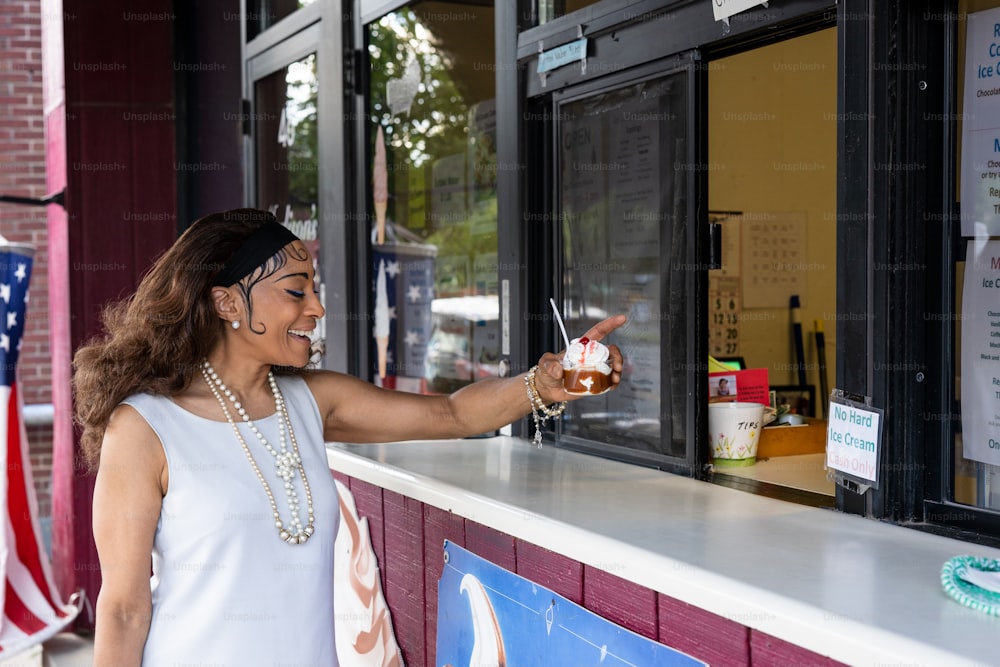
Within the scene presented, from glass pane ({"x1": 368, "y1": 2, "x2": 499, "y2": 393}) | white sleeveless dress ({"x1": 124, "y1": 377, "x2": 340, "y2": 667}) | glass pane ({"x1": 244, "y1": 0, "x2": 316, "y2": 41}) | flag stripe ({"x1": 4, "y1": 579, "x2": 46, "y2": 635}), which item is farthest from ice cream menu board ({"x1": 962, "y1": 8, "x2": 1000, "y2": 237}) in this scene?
flag stripe ({"x1": 4, "y1": 579, "x2": 46, "y2": 635})

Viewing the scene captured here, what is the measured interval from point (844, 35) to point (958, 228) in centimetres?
40

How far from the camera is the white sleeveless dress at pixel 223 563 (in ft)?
5.97

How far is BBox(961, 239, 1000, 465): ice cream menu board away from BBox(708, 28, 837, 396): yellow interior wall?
2.68 metres

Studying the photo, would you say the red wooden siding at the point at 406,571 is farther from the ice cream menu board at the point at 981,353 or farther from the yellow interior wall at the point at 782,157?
the yellow interior wall at the point at 782,157

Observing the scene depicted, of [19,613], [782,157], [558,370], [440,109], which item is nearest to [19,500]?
[19,613]

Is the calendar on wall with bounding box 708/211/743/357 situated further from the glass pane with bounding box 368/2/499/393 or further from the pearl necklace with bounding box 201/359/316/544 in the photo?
the pearl necklace with bounding box 201/359/316/544

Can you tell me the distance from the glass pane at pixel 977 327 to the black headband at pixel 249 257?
1.23m

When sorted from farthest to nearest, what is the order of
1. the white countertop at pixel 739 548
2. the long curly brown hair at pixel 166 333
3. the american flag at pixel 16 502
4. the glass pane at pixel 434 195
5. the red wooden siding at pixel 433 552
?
the american flag at pixel 16 502, the glass pane at pixel 434 195, the red wooden siding at pixel 433 552, the long curly brown hair at pixel 166 333, the white countertop at pixel 739 548

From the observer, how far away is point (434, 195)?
3654 millimetres

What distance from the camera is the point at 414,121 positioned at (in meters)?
3.72

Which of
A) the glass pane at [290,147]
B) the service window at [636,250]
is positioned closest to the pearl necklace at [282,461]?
the service window at [636,250]

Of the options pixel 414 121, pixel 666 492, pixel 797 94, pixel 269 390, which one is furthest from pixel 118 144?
pixel 666 492

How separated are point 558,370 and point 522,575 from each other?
0.41 meters

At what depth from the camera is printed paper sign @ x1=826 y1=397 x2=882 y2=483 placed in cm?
182
